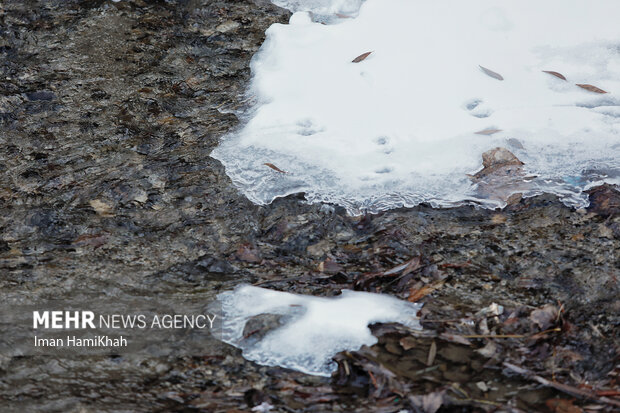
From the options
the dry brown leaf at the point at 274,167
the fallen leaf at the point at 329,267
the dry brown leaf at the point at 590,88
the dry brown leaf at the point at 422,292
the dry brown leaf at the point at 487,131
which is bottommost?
the fallen leaf at the point at 329,267

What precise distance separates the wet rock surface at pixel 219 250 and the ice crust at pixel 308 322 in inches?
2.2

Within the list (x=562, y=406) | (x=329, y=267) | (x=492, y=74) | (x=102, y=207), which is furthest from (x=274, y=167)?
(x=562, y=406)

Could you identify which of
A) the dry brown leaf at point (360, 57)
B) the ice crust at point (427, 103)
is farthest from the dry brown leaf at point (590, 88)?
the dry brown leaf at point (360, 57)

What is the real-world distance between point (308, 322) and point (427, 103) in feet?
5.77

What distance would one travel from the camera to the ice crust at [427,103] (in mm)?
3100

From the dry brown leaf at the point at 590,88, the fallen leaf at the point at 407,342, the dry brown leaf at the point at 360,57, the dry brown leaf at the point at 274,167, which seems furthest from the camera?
the dry brown leaf at the point at 360,57

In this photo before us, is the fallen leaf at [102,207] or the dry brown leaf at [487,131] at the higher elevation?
the dry brown leaf at [487,131]

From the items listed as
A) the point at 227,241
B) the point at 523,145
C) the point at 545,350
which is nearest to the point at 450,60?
the point at 523,145

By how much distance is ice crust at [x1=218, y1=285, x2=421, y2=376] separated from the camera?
2.19m

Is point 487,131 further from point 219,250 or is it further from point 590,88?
point 219,250

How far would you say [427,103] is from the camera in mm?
3506

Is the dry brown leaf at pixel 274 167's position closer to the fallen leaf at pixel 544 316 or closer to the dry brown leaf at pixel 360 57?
the dry brown leaf at pixel 360 57

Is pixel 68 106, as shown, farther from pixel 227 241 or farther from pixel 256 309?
pixel 256 309

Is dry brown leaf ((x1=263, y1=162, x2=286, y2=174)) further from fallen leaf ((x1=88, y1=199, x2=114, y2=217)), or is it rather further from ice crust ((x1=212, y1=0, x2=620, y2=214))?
fallen leaf ((x1=88, y1=199, x2=114, y2=217))
